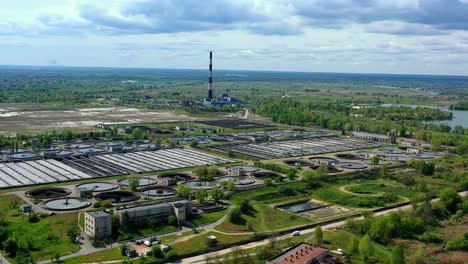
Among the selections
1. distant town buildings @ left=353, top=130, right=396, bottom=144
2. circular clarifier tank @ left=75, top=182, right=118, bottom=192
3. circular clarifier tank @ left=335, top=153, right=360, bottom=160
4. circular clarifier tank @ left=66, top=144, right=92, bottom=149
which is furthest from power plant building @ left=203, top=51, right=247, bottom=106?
circular clarifier tank @ left=75, top=182, right=118, bottom=192

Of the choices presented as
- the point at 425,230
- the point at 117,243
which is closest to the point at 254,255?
the point at 117,243

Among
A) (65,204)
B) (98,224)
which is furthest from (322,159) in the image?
(98,224)

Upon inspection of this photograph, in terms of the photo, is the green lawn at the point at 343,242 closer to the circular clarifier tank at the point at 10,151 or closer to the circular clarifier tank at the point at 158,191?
the circular clarifier tank at the point at 158,191

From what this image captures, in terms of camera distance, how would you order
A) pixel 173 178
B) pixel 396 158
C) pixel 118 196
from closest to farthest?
pixel 118 196
pixel 173 178
pixel 396 158

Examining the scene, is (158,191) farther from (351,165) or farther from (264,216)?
(351,165)

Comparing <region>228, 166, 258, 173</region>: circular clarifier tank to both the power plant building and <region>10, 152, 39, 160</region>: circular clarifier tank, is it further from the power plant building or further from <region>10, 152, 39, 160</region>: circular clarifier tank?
the power plant building

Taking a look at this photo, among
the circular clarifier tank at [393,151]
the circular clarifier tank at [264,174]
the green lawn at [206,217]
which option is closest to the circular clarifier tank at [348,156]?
the circular clarifier tank at [393,151]

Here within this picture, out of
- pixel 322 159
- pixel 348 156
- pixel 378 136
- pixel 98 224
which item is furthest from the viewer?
pixel 378 136
